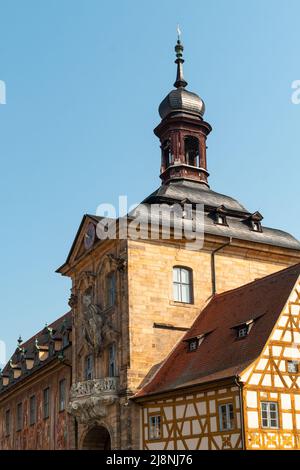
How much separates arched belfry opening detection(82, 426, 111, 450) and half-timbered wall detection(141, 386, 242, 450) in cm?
472

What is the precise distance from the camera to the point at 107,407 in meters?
34.6

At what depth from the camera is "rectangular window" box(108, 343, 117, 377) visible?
35656mm

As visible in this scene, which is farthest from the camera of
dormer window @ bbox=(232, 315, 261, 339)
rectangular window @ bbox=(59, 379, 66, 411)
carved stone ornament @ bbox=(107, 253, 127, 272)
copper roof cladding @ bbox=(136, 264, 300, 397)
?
rectangular window @ bbox=(59, 379, 66, 411)

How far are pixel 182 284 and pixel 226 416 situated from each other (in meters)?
9.40

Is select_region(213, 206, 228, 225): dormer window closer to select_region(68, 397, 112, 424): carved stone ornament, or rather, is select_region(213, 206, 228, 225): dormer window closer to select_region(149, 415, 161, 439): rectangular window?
select_region(68, 397, 112, 424): carved stone ornament

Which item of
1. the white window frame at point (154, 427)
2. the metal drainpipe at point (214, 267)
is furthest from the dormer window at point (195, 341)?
the metal drainpipe at point (214, 267)

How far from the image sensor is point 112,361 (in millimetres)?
36000

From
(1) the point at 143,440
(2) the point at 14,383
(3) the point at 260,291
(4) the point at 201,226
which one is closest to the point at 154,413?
(1) the point at 143,440

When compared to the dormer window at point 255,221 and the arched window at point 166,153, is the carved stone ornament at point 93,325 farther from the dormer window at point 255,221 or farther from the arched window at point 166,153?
the arched window at point 166,153

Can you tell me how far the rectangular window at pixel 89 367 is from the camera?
37.7m

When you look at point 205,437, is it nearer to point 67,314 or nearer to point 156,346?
point 156,346

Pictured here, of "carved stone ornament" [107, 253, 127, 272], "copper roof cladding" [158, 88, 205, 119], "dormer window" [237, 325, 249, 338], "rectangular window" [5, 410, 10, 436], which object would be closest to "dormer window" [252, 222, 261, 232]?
"carved stone ornament" [107, 253, 127, 272]
